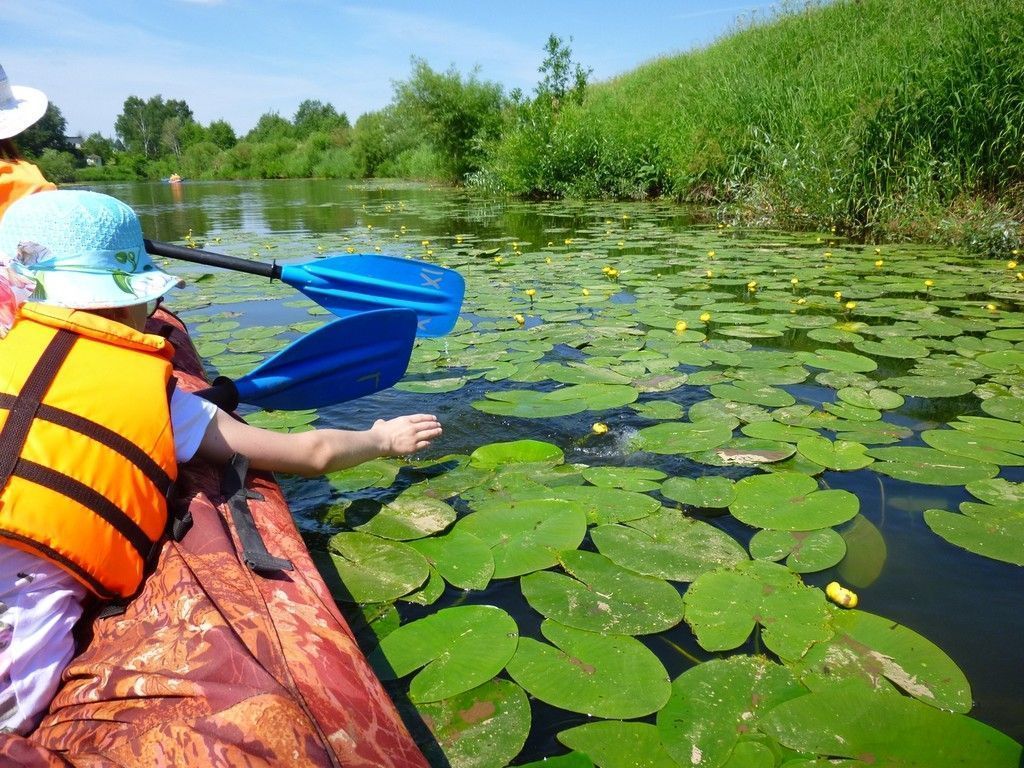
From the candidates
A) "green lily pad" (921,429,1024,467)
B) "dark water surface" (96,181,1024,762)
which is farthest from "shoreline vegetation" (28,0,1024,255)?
"green lily pad" (921,429,1024,467)

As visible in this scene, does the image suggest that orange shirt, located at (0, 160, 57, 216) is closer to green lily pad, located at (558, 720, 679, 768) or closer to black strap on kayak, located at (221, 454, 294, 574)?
black strap on kayak, located at (221, 454, 294, 574)

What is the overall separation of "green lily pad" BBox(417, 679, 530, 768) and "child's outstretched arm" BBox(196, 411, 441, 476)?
0.53 metres

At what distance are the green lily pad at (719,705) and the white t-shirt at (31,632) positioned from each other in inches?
34.6

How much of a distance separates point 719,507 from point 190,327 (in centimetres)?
307

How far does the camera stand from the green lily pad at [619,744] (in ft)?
3.42

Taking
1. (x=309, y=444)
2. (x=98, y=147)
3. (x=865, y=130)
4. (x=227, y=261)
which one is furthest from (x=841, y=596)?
(x=98, y=147)

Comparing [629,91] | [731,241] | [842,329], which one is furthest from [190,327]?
[629,91]

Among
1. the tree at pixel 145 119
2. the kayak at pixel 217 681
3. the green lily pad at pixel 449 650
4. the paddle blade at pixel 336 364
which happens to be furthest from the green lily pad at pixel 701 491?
the tree at pixel 145 119

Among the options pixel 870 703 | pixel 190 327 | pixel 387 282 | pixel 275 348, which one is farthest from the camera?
pixel 190 327

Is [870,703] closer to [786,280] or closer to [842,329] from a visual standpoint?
[842,329]

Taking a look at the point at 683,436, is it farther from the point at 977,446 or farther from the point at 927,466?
the point at 977,446

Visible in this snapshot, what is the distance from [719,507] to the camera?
69.1 inches

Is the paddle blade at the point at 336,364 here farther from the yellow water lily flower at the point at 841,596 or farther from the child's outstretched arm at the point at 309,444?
the yellow water lily flower at the point at 841,596

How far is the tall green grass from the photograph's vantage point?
4.99 meters
